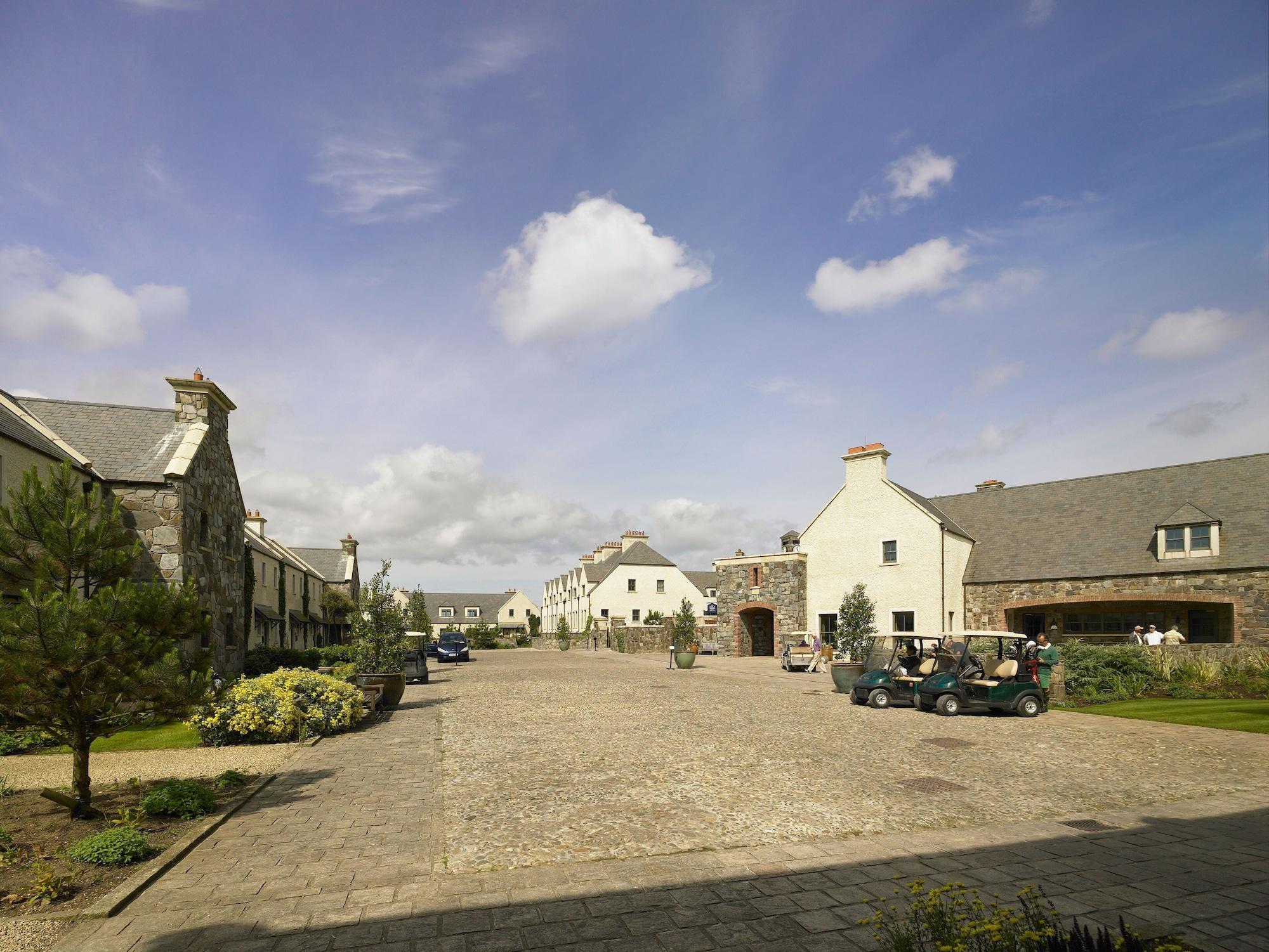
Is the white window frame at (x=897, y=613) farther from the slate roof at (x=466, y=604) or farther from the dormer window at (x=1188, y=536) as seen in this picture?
the slate roof at (x=466, y=604)

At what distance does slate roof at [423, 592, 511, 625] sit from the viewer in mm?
99188

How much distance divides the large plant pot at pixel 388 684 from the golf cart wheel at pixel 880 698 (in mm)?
11974

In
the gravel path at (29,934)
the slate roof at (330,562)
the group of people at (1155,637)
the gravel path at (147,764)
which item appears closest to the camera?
the gravel path at (29,934)

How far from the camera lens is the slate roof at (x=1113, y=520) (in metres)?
26.1

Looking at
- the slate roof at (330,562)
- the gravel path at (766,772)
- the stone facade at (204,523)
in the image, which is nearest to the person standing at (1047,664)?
the gravel path at (766,772)

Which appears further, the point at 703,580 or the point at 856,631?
the point at 703,580

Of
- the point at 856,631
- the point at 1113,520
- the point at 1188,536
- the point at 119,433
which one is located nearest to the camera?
the point at 119,433

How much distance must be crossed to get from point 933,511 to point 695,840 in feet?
A: 95.6

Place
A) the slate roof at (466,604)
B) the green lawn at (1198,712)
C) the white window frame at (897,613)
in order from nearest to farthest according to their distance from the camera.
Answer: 1. the green lawn at (1198,712)
2. the white window frame at (897,613)
3. the slate roof at (466,604)

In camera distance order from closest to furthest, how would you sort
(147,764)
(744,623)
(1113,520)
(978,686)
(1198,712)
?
(147,764)
(1198,712)
(978,686)
(1113,520)
(744,623)

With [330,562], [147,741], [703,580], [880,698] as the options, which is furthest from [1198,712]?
[703,580]

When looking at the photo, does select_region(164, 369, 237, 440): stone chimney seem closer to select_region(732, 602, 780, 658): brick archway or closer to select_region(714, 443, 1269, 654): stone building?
select_region(714, 443, 1269, 654): stone building

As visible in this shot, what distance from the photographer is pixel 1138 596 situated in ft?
89.0

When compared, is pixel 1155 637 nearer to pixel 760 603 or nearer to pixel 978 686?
pixel 978 686
